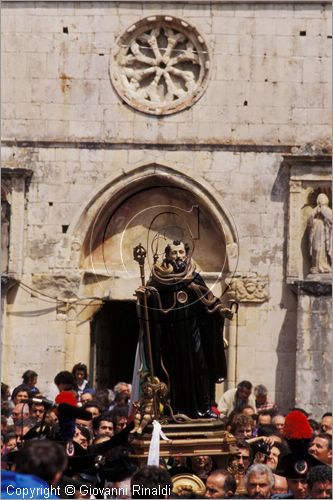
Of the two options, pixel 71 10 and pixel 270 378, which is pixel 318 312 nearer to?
pixel 270 378

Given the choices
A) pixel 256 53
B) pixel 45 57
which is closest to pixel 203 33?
pixel 256 53

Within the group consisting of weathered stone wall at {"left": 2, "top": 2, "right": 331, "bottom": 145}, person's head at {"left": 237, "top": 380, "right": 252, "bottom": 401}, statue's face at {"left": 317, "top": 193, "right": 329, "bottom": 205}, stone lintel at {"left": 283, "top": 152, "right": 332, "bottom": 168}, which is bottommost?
person's head at {"left": 237, "top": 380, "right": 252, "bottom": 401}

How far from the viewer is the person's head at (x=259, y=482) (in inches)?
459

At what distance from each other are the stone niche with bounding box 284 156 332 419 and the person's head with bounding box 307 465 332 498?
36.8ft

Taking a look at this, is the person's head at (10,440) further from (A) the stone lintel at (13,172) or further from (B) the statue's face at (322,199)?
(B) the statue's face at (322,199)

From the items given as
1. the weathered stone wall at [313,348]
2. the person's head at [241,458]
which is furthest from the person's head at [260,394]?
the person's head at [241,458]

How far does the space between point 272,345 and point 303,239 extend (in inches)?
65.1

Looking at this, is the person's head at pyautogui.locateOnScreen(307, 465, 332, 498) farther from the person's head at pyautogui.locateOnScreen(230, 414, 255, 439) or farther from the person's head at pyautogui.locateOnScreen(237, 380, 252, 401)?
the person's head at pyautogui.locateOnScreen(237, 380, 252, 401)

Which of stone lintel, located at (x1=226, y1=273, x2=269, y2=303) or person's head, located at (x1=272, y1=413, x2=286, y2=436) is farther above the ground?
stone lintel, located at (x1=226, y1=273, x2=269, y2=303)

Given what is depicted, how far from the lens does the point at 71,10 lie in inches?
971

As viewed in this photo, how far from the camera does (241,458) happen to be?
44.7ft

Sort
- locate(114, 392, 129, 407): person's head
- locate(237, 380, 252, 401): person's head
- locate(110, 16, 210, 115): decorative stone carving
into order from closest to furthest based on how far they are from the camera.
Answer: locate(114, 392, 129, 407): person's head < locate(237, 380, 252, 401): person's head < locate(110, 16, 210, 115): decorative stone carving

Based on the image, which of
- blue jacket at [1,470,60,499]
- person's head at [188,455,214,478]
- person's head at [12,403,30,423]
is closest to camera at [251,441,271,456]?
person's head at [188,455,214,478]

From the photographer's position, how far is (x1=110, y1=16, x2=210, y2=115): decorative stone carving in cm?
2453
